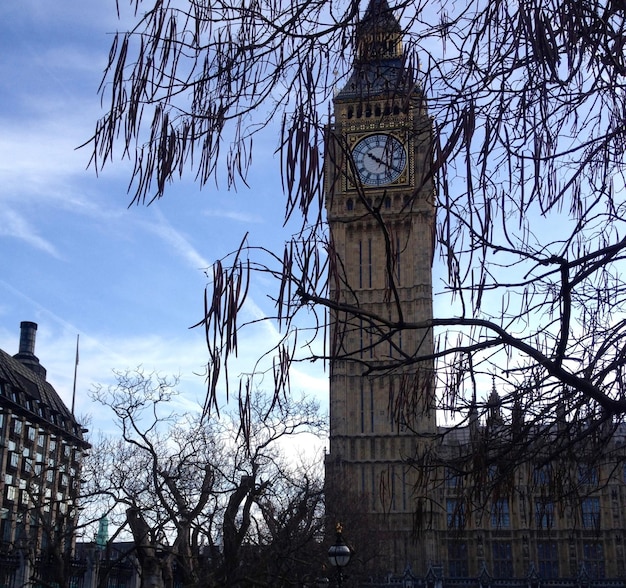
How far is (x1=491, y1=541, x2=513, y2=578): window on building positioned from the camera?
180ft

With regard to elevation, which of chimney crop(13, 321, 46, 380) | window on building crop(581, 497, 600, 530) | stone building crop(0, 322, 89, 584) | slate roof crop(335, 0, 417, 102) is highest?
chimney crop(13, 321, 46, 380)

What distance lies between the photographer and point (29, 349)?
7462 centimetres

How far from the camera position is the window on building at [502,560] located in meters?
54.9

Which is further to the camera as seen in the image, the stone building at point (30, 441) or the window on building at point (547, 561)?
the window on building at point (547, 561)

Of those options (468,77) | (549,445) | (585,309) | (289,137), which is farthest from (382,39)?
(549,445)

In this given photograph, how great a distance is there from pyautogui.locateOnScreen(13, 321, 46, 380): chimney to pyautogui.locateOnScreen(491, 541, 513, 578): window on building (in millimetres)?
39976

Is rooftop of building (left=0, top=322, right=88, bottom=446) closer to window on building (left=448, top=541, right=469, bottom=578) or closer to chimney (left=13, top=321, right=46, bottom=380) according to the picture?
chimney (left=13, top=321, right=46, bottom=380)

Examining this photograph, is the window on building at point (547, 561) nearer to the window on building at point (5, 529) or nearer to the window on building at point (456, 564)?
the window on building at point (456, 564)

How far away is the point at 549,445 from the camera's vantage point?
6211 millimetres

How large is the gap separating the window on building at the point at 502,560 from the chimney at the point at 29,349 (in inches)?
1574

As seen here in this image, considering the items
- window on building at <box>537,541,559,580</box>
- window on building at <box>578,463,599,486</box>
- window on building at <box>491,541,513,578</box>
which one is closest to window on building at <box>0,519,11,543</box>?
window on building at <box>491,541,513,578</box>

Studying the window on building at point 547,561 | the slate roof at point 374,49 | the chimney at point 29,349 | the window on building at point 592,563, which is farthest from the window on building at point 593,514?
the chimney at point 29,349

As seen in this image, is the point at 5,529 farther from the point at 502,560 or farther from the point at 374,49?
the point at 374,49

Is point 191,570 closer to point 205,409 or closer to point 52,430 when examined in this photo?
point 205,409
